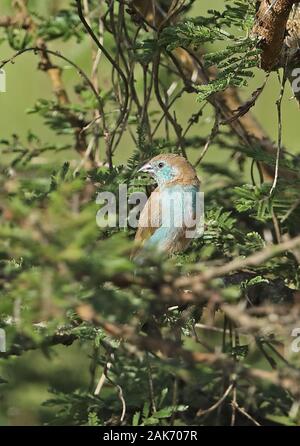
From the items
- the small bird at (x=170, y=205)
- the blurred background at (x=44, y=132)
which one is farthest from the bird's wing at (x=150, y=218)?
the blurred background at (x=44, y=132)

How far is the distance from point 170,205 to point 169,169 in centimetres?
20

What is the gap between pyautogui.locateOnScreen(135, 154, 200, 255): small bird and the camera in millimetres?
3965

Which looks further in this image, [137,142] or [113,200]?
[137,142]

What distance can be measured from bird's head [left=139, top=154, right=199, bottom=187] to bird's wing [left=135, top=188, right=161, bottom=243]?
3.3 inches

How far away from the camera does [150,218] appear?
3.99 m

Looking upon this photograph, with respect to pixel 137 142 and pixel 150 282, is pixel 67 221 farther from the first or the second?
pixel 137 142

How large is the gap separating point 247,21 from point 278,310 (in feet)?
5.31

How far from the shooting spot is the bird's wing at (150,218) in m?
3.83

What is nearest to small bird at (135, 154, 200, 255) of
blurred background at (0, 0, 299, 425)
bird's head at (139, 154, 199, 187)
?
bird's head at (139, 154, 199, 187)

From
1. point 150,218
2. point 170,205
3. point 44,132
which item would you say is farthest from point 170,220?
point 44,132

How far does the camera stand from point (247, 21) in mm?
3211

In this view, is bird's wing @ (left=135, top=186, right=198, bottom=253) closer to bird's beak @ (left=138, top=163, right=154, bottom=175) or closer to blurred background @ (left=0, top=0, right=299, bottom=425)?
bird's beak @ (left=138, top=163, right=154, bottom=175)
